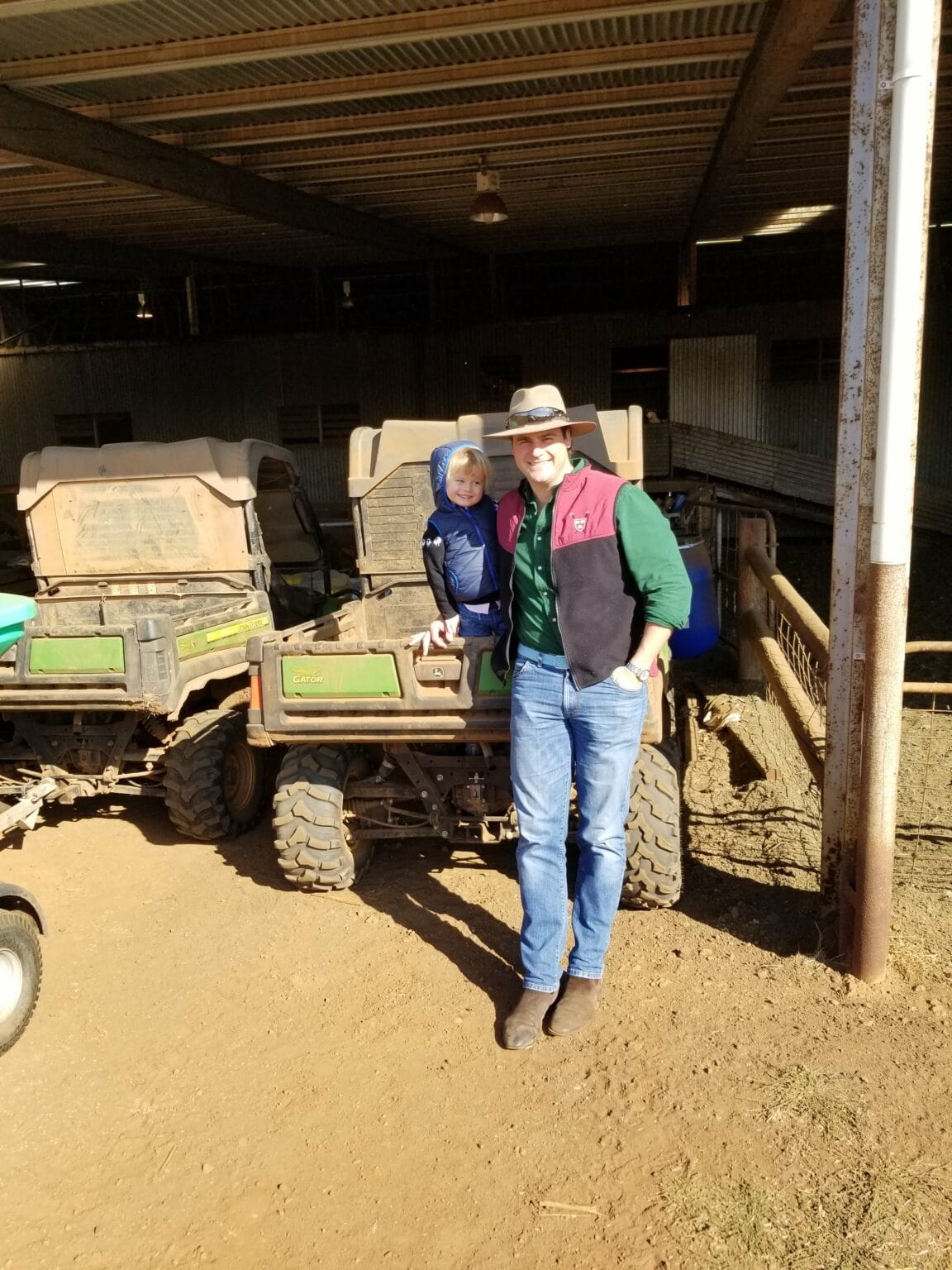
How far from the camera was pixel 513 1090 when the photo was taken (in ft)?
11.0

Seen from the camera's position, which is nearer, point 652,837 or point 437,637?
point 437,637

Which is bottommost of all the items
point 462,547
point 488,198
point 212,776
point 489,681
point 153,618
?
point 212,776

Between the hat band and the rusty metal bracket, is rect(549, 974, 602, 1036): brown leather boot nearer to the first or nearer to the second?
the rusty metal bracket

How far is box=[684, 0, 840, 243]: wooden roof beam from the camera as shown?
5.00 metres

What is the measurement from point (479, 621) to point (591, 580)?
3.63ft

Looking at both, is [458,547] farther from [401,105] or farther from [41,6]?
[401,105]

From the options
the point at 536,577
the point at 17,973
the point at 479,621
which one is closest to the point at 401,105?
the point at 479,621

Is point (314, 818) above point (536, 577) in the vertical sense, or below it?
below

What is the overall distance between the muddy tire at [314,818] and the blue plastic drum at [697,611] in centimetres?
322

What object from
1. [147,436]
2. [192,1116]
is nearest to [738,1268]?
[192,1116]

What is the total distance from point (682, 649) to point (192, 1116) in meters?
4.86

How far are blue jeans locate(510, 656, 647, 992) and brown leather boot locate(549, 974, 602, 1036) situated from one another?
3cm

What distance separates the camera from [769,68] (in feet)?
19.2

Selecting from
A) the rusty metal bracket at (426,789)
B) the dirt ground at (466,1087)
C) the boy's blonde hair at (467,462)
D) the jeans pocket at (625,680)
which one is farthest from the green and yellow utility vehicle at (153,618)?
the jeans pocket at (625,680)
